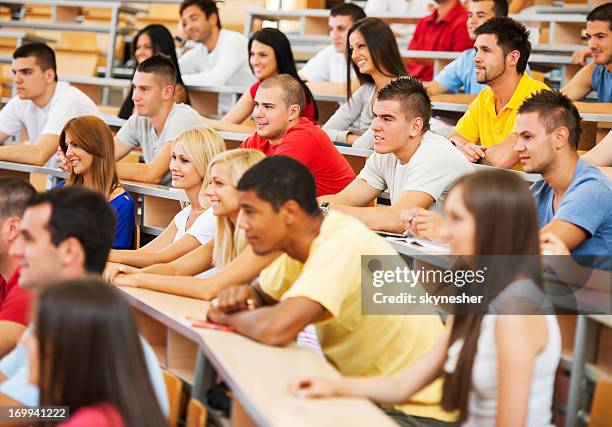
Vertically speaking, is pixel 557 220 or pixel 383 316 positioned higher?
pixel 557 220

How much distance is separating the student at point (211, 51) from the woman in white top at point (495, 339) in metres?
4.51

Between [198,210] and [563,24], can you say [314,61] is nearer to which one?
[563,24]

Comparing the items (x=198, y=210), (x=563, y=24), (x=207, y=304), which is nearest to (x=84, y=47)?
(x=563, y=24)

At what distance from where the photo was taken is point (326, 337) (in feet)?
8.05

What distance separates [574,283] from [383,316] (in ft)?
2.07

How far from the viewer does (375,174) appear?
397 cm

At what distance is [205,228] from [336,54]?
2966 millimetres

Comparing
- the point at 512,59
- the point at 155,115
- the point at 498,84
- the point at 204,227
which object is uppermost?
the point at 512,59

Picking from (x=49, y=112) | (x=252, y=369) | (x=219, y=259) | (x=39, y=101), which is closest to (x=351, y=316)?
(x=252, y=369)

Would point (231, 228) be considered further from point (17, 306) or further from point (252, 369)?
point (252, 369)

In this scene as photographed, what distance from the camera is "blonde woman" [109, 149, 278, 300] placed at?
2824 mm

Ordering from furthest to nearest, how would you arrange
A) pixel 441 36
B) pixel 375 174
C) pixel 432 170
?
1. pixel 441 36
2. pixel 375 174
3. pixel 432 170

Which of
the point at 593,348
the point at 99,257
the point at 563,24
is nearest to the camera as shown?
the point at 99,257

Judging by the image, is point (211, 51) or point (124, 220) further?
point (211, 51)
